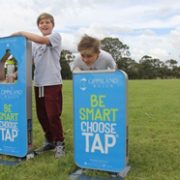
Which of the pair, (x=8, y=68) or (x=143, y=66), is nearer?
(x=8, y=68)

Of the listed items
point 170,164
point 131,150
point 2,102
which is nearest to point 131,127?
point 131,150

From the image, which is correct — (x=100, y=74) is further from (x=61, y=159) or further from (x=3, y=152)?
(x=3, y=152)

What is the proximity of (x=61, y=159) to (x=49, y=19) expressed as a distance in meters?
1.81

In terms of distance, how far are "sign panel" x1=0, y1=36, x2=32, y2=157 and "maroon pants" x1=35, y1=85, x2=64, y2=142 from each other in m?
0.22

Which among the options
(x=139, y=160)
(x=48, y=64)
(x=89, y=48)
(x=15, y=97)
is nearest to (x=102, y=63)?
(x=89, y=48)

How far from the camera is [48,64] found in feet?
15.6

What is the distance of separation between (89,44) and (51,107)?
1.09 m

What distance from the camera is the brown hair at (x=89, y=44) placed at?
163 inches

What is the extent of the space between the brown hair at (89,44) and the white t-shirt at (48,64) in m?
0.63

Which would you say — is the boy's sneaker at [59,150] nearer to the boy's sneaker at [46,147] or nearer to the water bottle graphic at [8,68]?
the boy's sneaker at [46,147]

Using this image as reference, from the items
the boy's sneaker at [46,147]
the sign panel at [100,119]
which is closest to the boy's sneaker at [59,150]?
the boy's sneaker at [46,147]

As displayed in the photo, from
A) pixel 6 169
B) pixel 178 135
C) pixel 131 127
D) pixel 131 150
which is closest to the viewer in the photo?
pixel 6 169

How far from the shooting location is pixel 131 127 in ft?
22.7

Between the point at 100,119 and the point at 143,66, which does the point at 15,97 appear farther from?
the point at 143,66
